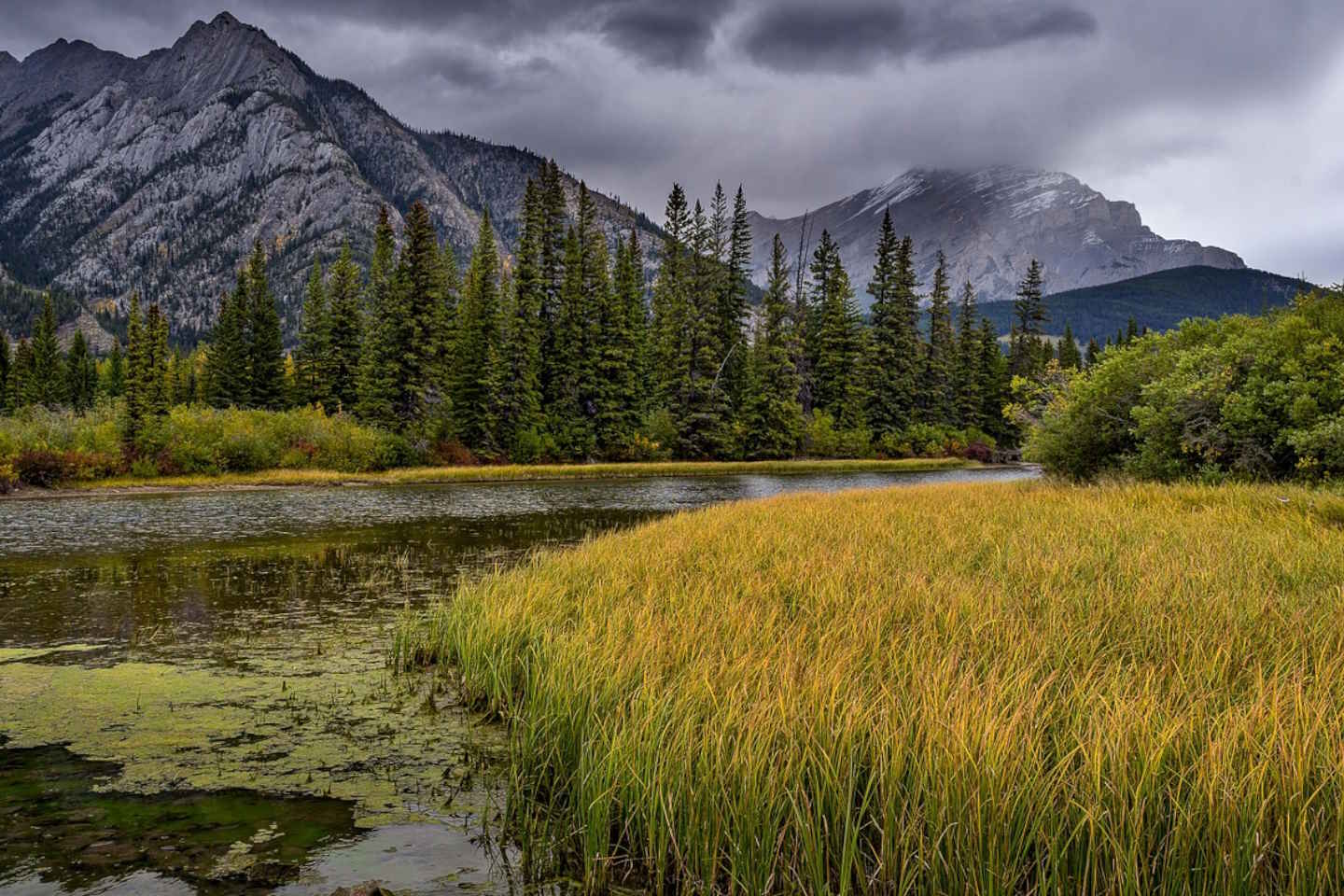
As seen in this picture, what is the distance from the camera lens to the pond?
14.5ft

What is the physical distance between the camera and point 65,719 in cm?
685

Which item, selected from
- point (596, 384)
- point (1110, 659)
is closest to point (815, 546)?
point (1110, 659)

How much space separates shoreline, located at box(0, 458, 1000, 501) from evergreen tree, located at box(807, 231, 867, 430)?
7.71 meters

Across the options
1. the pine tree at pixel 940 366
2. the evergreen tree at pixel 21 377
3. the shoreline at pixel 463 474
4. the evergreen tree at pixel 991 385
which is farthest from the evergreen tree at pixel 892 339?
the evergreen tree at pixel 21 377

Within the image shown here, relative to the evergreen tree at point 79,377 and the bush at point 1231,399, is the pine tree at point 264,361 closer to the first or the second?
the evergreen tree at point 79,377

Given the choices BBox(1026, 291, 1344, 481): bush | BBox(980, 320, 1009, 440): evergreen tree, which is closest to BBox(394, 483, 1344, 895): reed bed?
BBox(1026, 291, 1344, 481): bush

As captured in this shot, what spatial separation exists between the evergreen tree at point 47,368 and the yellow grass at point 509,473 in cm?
5726

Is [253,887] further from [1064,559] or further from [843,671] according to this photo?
[1064,559]

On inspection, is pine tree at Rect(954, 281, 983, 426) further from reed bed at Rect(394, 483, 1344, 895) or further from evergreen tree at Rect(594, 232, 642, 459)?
reed bed at Rect(394, 483, 1344, 895)

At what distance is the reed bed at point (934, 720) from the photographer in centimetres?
337

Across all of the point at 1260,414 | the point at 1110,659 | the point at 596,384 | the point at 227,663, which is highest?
the point at 596,384

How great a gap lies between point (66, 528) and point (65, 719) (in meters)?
20.3

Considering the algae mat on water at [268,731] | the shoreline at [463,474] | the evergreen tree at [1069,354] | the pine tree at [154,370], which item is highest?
the evergreen tree at [1069,354]

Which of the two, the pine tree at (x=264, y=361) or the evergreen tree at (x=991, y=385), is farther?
the evergreen tree at (x=991, y=385)
